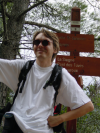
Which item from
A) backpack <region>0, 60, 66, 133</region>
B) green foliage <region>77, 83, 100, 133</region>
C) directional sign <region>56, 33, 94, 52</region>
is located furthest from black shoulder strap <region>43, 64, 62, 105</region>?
green foliage <region>77, 83, 100, 133</region>

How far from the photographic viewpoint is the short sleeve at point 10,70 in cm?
134

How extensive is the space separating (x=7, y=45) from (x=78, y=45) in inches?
60.2

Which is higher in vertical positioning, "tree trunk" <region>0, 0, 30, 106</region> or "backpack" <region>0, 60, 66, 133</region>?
"tree trunk" <region>0, 0, 30, 106</region>

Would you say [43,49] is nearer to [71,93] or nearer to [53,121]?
[71,93]

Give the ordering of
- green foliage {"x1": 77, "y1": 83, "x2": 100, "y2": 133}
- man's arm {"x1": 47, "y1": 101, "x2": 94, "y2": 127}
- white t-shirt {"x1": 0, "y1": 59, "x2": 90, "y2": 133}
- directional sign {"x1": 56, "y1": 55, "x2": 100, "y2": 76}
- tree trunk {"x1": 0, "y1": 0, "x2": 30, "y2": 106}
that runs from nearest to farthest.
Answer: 1. white t-shirt {"x1": 0, "y1": 59, "x2": 90, "y2": 133}
2. man's arm {"x1": 47, "y1": 101, "x2": 94, "y2": 127}
3. directional sign {"x1": 56, "y1": 55, "x2": 100, "y2": 76}
4. green foliage {"x1": 77, "y1": 83, "x2": 100, "y2": 133}
5. tree trunk {"x1": 0, "y1": 0, "x2": 30, "y2": 106}

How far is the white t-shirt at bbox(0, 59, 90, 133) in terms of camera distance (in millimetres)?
1122

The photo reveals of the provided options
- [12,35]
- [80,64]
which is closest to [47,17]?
[12,35]

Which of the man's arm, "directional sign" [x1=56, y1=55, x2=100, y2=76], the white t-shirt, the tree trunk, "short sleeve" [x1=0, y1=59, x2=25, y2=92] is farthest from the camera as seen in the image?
the tree trunk

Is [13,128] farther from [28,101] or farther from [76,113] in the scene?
[76,113]

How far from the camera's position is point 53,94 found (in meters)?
1.25

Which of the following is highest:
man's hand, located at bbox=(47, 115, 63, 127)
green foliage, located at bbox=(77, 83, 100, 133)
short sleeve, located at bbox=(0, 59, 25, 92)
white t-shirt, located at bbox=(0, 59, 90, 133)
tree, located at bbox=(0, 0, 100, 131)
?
tree, located at bbox=(0, 0, 100, 131)

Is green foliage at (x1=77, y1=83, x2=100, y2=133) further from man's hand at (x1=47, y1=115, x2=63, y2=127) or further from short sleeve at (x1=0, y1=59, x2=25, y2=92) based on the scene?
short sleeve at (x1=0, y1=59, x2=25, y2=92)

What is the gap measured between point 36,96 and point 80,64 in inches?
53.1

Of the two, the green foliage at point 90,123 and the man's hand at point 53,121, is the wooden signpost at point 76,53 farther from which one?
the man's hand at point 53,121
